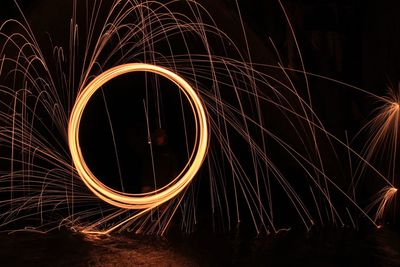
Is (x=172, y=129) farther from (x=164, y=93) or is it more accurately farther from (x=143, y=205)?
(x=143, y=205)

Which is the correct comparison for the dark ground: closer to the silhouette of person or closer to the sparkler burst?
the sparkler burst

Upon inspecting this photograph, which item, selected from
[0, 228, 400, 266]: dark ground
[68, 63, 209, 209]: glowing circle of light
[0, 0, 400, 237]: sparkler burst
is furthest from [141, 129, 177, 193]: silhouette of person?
[0, 228, 400, 266]: dark ground

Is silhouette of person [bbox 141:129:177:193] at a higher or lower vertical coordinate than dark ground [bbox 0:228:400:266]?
higher

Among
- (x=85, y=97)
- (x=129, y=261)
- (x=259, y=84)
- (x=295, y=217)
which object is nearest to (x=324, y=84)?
(x=259, y=84)

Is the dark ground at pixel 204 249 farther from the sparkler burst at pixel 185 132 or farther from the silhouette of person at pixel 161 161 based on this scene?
the silhouette of person at pixel 161 161

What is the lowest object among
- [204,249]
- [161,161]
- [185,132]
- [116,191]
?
[204,249]

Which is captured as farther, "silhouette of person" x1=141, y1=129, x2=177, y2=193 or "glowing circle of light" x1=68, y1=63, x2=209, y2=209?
"silhouette of person" x1=141, y1=129, x2=177, y2=193

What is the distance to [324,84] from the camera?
10.9 meters

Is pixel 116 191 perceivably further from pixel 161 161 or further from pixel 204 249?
pixel 204 249

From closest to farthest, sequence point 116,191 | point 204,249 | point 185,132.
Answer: point 204,249 → point 116,191 → point 185,132

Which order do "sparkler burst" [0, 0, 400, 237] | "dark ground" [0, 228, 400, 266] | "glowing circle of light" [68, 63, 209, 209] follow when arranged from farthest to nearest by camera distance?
1. "sparkler burst" [0, 0, 400, 237]
2. "glowing circle of light" [68, 63, 209, 209]
3. "dark ground" [0, 228, 400, 266]

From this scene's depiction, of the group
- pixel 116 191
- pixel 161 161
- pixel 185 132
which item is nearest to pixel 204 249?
pixel 116 191

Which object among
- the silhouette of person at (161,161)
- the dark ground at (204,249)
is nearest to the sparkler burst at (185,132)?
the silhouette of person at (161,161)

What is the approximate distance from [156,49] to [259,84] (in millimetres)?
3578
